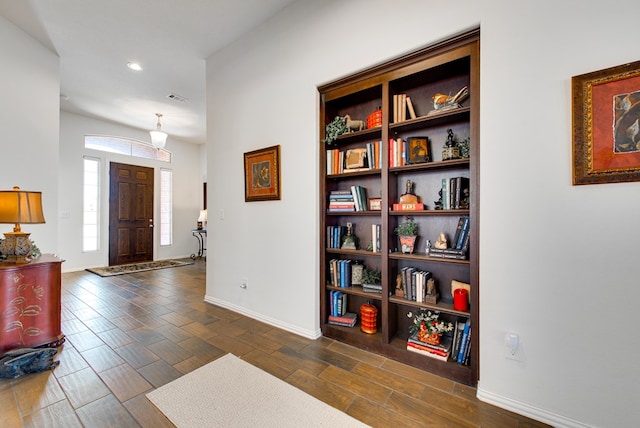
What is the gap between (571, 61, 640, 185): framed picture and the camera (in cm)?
125

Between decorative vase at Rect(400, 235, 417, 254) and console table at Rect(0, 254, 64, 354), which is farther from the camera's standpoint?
decorative vase at Rect(400, 235, 417, 254)

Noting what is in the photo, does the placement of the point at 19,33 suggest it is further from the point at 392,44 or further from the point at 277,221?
the point at 392,44

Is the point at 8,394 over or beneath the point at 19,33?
beneath

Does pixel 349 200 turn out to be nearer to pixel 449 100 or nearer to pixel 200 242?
pixel 449 100

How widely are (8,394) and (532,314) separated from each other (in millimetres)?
3174

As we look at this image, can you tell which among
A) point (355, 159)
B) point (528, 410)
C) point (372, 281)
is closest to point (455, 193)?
point (355, 159)

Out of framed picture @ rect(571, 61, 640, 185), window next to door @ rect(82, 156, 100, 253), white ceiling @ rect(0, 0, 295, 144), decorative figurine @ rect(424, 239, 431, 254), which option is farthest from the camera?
window next to door @ rect(82, 156, 100, 253)

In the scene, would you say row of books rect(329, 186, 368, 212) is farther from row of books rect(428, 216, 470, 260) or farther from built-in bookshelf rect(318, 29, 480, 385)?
row of books rect(428, 216, 470, 260)

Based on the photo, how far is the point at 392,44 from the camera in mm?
1972

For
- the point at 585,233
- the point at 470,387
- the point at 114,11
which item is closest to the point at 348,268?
the point at 470,387

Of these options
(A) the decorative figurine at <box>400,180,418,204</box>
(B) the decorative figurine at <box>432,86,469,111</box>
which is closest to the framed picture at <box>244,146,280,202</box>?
(A) the decorative figurine at <box>400,180,418,204</box>

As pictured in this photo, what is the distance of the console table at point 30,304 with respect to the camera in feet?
6.43

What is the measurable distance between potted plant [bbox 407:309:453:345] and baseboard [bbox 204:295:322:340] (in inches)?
A: 34.6

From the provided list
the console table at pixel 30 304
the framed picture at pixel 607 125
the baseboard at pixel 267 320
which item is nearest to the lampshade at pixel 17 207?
the console table at pixel 30 304
